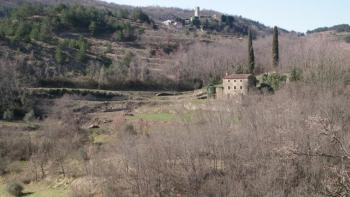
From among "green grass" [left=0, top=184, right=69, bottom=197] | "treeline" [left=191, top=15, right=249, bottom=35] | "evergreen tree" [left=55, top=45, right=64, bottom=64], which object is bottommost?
"green grass" [left=0, top=184, right=69, bottom=197]

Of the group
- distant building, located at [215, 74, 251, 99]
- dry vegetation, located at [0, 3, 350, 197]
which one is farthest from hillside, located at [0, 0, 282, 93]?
distant building, located at [215, 74, 251, 99]

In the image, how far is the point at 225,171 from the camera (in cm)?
2033

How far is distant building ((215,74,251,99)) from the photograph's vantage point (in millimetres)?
38188

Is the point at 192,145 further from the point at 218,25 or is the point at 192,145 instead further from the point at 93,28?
the point at 218,25

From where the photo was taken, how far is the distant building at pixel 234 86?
38.2 meters

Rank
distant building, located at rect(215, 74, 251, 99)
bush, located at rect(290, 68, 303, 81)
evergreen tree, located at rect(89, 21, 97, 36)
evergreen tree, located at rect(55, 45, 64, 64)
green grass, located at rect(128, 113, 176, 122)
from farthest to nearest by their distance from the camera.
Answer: evergreen tree, located at rect(89, 21, 97, 36) → evergreen tree, located at rect(55, 45, 64, 64) → distant building, located at rect(215, 74, 251, 99) → bush, located at rect(290, 68, 303, 81) → green grass, located at rect(128, 113, 176, 122)

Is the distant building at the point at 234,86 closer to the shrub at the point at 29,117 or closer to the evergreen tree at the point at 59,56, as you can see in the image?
the shrub at the point at 29,117

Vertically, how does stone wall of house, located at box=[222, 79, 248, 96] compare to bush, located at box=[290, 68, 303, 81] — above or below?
below

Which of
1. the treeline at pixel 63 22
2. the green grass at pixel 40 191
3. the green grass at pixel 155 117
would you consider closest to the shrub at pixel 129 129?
the green grass at pixel 155 117

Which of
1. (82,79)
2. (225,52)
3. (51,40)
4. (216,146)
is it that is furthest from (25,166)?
(225,52)

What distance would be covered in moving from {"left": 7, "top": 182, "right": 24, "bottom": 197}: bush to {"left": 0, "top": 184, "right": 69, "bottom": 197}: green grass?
323 mm

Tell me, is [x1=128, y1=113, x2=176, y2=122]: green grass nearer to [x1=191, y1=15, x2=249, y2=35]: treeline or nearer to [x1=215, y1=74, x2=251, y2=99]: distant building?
[x1=215, y1=74, x2=251, y2=99]: distant building

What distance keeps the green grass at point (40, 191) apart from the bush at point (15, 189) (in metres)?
0.32

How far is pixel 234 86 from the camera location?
128ft
